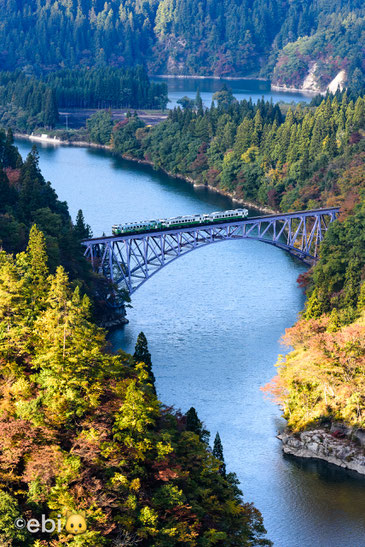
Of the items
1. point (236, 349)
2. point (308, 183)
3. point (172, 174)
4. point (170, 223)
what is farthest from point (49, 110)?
point (236, 349)

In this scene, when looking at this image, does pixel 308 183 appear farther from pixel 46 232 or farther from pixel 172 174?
pixel 46 232

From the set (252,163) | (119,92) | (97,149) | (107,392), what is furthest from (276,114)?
(107,392)

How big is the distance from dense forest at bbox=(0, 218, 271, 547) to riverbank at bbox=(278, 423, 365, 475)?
425 inches

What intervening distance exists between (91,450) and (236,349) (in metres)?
35.5

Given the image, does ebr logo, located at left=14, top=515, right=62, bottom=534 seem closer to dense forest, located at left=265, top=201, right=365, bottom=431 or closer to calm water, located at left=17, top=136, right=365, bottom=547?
calm water, located at left=17, top=136, right=365, bottom=547

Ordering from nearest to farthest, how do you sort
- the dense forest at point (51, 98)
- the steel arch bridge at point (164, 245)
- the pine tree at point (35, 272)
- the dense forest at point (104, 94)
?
1. the pine tree at point (35, 272)
2. the steel arch bridge at point (164, 245)
3. the dense forest at point (51, 98)
4. the dense forest at point (104, 94)

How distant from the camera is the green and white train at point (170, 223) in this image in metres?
86.1

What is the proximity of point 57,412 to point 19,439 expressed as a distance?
2.38 meters

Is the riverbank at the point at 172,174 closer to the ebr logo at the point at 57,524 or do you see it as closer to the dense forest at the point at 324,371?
the dense forest at the point at 324,371

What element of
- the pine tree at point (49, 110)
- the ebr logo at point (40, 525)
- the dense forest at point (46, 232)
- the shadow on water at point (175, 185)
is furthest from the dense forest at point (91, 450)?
the pine tree at point (49, 110)

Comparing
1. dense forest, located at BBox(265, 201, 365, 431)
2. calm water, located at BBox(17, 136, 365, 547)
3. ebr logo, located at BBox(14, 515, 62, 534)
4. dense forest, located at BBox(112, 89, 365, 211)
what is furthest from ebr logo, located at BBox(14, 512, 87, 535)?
dense forest, located at BBox(112, 89, 365, 211)

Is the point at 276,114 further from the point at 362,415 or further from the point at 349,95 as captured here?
the point at 362,415

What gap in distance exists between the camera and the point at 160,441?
4816 centimetres

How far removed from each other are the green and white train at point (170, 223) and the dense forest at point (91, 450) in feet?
104
